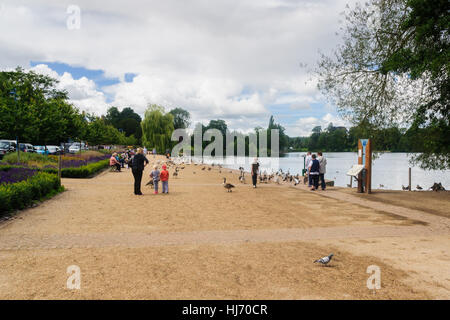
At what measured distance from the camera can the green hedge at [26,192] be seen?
998 cm

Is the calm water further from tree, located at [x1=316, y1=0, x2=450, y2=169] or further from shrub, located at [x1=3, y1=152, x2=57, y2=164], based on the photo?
shrub, located at [x1=3, y1=152, x2=57, y2=164]

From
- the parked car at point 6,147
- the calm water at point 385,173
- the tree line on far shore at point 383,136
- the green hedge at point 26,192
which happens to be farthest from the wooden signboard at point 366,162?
the parked car at point 6,147

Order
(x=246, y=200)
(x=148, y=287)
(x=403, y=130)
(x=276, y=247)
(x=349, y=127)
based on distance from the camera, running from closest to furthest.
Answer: (x=148, y=287)
(x=276, y=247)
(x=246, y=200)
(x=403, y=130)
(x=349, y=127)

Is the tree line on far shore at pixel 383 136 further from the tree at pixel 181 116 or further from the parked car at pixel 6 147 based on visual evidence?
the tree at pixel 181 116

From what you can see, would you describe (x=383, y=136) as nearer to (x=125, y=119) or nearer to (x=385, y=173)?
(x=385, y=173)

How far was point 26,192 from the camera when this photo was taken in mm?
11398

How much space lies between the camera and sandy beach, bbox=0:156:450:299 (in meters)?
4.76

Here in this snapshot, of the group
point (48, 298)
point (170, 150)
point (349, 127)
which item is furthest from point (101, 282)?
point (170, 150)

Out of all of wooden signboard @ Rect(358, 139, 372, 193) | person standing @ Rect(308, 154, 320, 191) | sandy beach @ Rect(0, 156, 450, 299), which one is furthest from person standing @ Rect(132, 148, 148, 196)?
wooden signboard @ Rect(358, 139, 372, 193)

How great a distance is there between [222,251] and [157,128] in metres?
58.7

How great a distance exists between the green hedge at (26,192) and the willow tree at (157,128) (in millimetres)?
49206

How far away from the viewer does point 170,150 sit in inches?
2576
